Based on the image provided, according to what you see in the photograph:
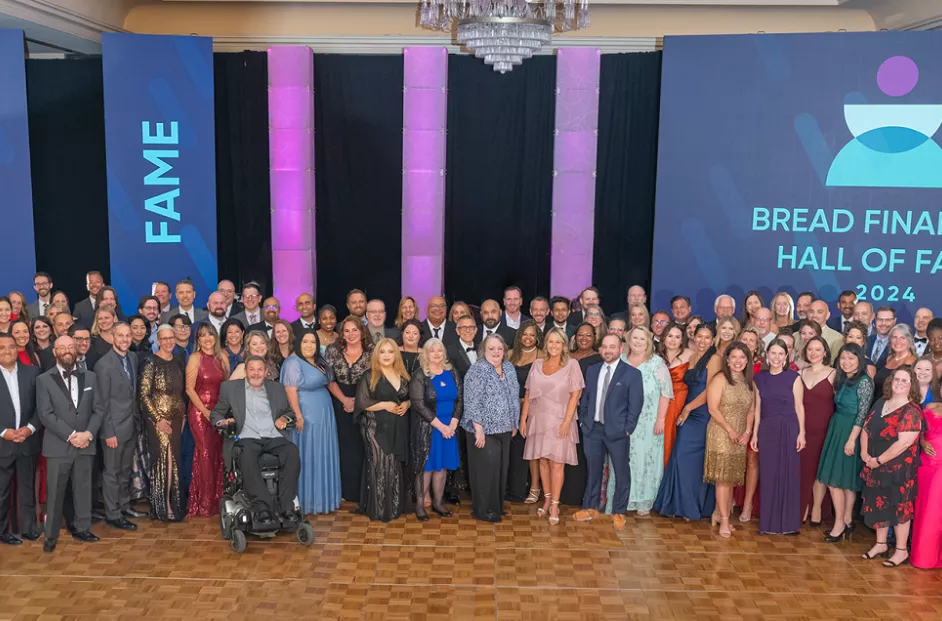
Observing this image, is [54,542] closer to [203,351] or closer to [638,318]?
[203,351]

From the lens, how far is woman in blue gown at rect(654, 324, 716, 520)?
626 centimetres

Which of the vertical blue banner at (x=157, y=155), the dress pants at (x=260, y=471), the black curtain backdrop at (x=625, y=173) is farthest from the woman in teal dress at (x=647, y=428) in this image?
the vertical blue banner at (x=157, y=155)

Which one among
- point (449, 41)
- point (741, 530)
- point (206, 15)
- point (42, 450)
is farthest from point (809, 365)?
point (206, 15)

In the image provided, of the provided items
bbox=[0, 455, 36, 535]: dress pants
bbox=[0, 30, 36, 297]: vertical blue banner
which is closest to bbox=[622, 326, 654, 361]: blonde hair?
bbox=[0, 455, 36, 535]: dress pants

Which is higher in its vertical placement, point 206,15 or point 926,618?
point 206,15

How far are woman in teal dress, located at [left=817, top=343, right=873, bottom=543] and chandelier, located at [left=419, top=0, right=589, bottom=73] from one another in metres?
3.16

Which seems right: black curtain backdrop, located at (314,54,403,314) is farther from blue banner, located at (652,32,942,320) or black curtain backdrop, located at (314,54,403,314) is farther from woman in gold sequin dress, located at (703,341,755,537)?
woman in gold sequin dress, located at (703,341,755,537)

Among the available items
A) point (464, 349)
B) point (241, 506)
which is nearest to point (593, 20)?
point (464, 349)

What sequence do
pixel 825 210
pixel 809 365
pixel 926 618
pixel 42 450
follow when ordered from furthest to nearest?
pixel 825 210 → pixel 809 365 → pixel 42 450 → pixel 926 618

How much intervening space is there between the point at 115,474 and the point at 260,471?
1080mm

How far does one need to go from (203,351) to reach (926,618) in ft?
15.8

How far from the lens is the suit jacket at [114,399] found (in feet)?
19.2

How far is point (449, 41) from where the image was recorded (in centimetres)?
1034

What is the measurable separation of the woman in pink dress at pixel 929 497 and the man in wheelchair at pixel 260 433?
4.03 m
